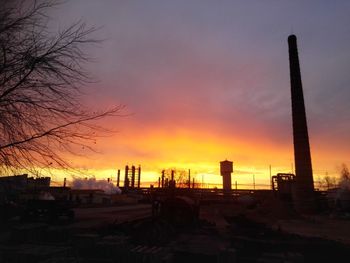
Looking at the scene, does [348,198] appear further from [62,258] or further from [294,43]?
[62,258]

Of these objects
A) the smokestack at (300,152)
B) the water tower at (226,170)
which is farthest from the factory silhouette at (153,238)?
the water tower at (226,170)

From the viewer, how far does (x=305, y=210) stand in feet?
133

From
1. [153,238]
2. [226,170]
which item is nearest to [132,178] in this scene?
[226,170]

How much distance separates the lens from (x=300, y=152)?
138 ft

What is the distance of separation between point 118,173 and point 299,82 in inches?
2668

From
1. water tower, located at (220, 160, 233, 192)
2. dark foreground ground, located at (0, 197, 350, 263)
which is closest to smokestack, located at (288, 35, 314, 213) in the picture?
dark foreground ground, located at (0, 197, 350, 263)

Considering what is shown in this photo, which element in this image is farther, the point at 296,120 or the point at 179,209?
the point at 296,120

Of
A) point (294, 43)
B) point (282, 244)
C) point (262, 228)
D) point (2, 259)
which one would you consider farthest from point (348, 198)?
point (2, 259)

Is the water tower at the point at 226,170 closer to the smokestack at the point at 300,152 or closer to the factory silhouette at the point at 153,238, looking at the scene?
the smokestack at the point at 300,152

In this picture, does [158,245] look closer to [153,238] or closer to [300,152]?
[153,238]

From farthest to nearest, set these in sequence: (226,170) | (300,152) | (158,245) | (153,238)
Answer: (226,170)
(300,152)
(153,238)
(158,245)

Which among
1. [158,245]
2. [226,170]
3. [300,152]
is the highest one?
[226,170]

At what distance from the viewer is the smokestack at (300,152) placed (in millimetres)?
41188

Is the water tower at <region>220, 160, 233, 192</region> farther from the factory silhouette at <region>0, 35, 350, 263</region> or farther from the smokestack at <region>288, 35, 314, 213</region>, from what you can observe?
the factory silhouette at <region>0, 35, 350, 263</region>
